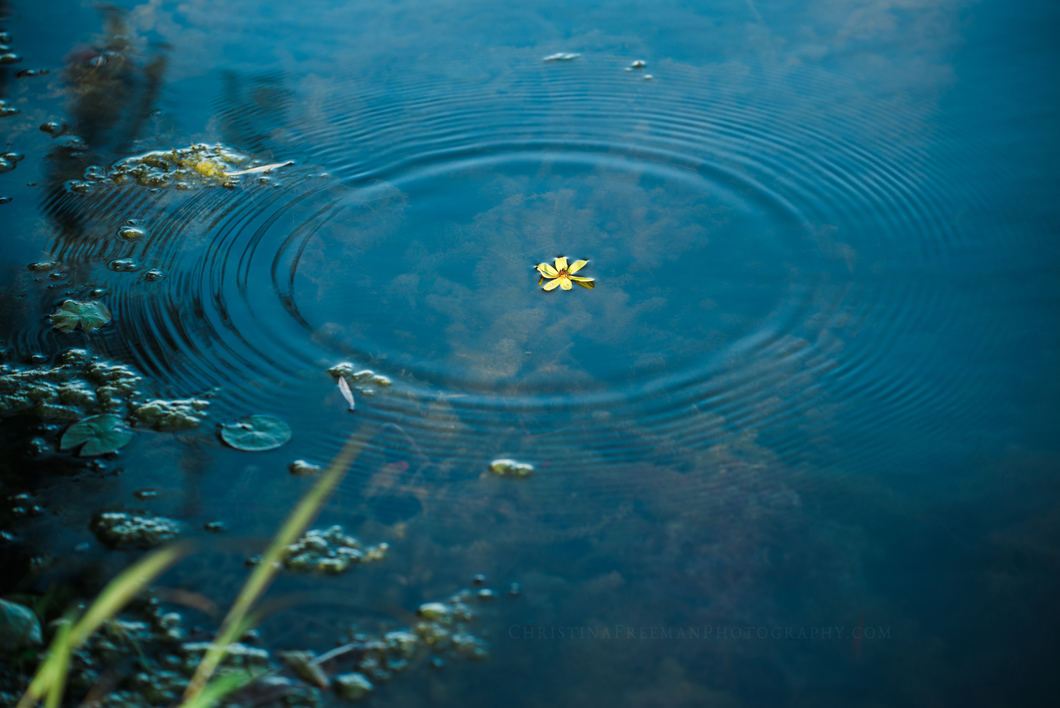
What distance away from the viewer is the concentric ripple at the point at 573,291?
1.98 metres

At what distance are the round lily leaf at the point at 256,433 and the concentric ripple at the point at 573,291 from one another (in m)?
0.06

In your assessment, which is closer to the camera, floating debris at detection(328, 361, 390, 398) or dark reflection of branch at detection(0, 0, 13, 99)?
floating debris at detection(328, 361, 390, 398)

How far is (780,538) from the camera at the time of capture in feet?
5.66

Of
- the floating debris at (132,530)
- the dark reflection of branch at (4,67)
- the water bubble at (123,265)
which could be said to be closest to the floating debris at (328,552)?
the floating debris at (132,530)

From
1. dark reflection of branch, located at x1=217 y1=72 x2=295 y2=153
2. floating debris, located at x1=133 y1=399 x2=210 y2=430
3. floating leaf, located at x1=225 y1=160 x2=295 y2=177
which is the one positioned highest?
dark reflection of branch, located at x1=217 y1=72 x2=295 y2=153

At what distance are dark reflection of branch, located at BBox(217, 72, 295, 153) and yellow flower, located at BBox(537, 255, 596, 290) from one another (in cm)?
136

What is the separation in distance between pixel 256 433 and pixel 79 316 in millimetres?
775

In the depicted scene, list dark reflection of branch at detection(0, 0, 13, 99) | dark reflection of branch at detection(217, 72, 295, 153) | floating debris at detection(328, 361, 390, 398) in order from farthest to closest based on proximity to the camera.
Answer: dark reflection of branch at detection(0, 0, 13, 99)
dark reflection of branch at detection(217, 72, 295, 153)
floating debris at detection(328, 361, 390, 398)

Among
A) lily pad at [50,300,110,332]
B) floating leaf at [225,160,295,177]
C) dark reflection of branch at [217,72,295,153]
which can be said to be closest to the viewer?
lily pad at [50,300,110,332]

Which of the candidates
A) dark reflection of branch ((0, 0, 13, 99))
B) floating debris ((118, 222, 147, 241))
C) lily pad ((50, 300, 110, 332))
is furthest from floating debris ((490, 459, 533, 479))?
dark reflection of branch ((0, 0, 13, 99))

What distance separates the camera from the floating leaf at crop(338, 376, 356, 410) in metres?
2.02

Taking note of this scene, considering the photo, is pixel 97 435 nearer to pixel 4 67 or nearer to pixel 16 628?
pixel 16 628

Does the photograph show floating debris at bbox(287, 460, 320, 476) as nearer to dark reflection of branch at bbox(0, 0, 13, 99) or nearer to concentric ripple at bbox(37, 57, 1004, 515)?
concentric ripple at bbox(37, 57, 1004, 515)

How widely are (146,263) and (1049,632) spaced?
2.67m
